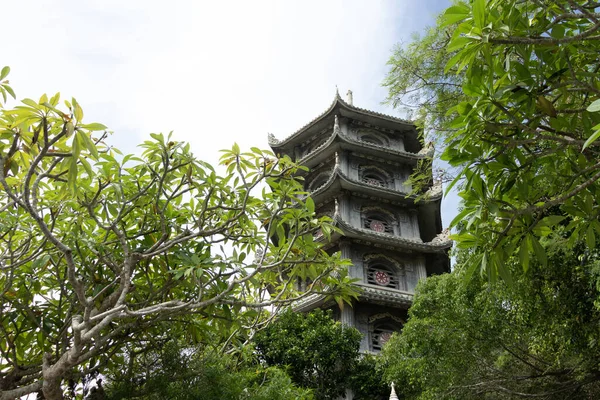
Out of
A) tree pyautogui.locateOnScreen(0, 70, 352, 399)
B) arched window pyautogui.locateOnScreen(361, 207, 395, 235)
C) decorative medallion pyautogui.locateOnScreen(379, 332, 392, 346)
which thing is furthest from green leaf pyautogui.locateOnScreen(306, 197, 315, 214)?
arched window pyautogui.locateOnScreen(361, 207, 395, 235)

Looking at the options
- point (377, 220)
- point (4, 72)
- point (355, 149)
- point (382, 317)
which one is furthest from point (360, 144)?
point (4, 72)

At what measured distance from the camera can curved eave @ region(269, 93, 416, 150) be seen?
808 inches

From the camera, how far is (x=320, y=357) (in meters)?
13.6

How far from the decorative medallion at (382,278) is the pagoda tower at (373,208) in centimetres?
3

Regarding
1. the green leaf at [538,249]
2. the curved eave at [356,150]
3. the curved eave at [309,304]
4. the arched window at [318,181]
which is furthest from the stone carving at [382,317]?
the green leaf at [538,249]

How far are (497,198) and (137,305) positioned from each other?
356cm

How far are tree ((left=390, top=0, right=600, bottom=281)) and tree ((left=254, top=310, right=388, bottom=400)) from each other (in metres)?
10.6

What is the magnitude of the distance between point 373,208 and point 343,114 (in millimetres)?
4004

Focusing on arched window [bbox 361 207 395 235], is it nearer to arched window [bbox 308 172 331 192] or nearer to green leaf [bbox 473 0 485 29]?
arched window [bbox 308 172 331 192]

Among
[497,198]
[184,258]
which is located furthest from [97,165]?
[497,198]

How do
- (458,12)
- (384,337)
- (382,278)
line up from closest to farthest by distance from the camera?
(458,12) → (384,337) → (382,278)

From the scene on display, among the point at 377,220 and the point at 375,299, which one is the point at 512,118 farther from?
the point at 377,220

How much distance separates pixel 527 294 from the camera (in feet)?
24.8

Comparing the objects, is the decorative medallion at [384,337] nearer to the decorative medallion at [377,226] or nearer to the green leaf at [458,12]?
the decorative medallion at [377,226]
